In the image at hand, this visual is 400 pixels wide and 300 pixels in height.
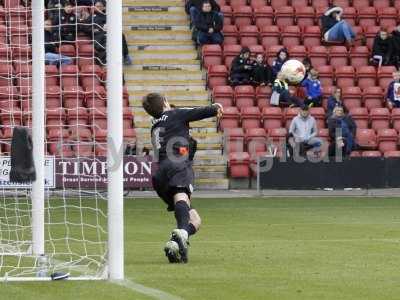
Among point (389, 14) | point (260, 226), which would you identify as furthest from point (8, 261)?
point (389, 14)

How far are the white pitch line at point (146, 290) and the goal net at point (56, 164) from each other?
35 centimetres

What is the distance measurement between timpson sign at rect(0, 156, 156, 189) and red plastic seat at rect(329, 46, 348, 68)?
8.68 m

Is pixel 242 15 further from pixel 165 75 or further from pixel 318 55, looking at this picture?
pixel 165 75

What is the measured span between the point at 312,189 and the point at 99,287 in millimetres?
17952

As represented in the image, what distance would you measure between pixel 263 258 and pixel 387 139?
1846cm

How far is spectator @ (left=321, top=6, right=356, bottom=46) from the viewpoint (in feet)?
108

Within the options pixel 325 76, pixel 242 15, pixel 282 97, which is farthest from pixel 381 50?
pixel 242 15

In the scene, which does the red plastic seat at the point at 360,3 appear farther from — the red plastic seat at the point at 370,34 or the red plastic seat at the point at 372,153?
the red plastic seat at the point at 372,153

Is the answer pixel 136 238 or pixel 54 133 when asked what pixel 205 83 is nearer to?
pixel 54 133

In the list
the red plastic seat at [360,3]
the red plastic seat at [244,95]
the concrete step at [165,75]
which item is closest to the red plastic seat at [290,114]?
the red plastic seat at [244,95]

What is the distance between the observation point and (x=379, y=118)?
3123cm

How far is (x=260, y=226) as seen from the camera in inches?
719

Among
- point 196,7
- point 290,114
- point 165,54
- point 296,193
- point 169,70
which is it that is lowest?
point 296,193

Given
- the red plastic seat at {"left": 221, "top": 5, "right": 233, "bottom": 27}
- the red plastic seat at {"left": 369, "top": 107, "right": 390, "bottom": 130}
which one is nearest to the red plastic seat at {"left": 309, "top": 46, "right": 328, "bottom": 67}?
the red plastic seat at {"left": 369, "top": 107, "right": 390, "bottom": 130}
